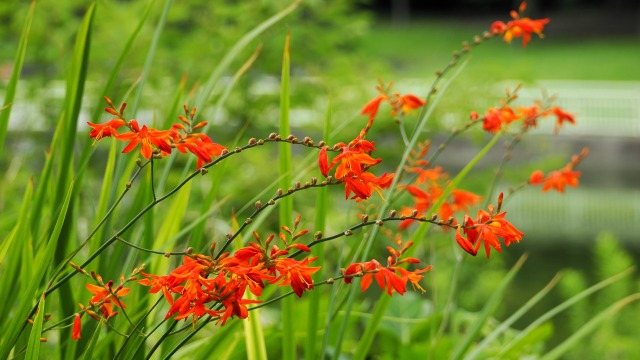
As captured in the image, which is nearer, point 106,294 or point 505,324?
point 106,294

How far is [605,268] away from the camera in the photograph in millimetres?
3406

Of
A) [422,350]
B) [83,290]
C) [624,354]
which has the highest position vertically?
[83,290]

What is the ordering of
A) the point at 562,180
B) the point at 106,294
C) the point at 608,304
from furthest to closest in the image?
the point at 608,304 → the point at 562,180 → the point at 106,294

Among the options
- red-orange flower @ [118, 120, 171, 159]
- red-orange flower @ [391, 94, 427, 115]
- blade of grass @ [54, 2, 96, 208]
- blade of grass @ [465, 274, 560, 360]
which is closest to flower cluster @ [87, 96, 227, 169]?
red-orange flower @ [118, 120, 171, 159]

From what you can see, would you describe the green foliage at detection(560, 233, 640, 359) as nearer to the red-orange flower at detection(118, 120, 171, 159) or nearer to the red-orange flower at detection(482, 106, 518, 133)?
the red-orange flower at detection(482, 106, 518, 133)

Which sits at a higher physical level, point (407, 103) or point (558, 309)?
point (407, 103)

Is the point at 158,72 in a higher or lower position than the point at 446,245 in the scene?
higher

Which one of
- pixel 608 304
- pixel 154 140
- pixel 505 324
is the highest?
pixel 154 140

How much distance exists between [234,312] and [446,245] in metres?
5.03

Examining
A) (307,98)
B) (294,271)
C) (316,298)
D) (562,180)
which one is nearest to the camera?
Result: (294,271)

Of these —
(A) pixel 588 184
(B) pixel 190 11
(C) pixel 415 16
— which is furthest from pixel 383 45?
(B) pixel 190 11

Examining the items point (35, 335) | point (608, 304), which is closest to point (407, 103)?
point (35, 335)

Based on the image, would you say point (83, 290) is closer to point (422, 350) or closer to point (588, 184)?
point (422, 350)

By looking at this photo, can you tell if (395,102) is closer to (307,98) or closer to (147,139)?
(147,139)
